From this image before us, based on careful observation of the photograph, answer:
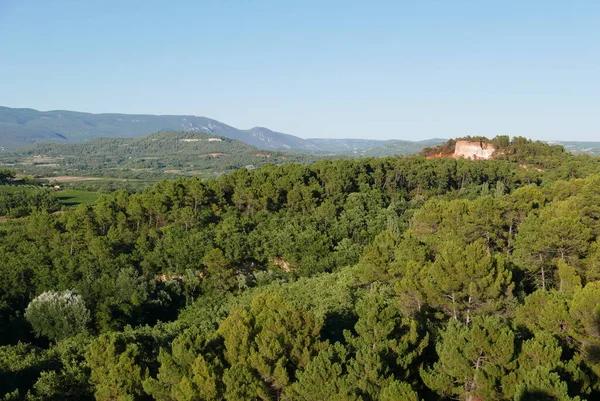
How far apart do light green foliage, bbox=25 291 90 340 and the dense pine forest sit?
87 mm

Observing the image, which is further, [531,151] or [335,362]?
[531,151]

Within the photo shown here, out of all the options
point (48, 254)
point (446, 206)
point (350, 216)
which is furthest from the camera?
point (350, 216)

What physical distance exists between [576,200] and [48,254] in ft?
106

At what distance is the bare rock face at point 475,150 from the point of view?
65.8 meters

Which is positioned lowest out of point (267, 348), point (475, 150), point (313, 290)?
point (313, 290)

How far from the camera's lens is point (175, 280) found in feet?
98.4

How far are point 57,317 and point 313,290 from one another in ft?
42.1

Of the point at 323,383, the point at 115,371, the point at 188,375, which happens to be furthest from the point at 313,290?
the point at 115,371

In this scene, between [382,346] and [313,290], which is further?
[313,290]

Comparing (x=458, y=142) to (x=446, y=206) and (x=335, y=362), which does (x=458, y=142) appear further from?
(x=335, y=362)

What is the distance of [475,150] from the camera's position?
67062mm

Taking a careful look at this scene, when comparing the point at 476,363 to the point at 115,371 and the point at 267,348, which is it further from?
the point at 115,371

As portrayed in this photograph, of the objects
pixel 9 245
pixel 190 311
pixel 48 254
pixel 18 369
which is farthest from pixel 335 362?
pixel 9 245

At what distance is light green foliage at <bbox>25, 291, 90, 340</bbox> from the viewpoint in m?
23.1
